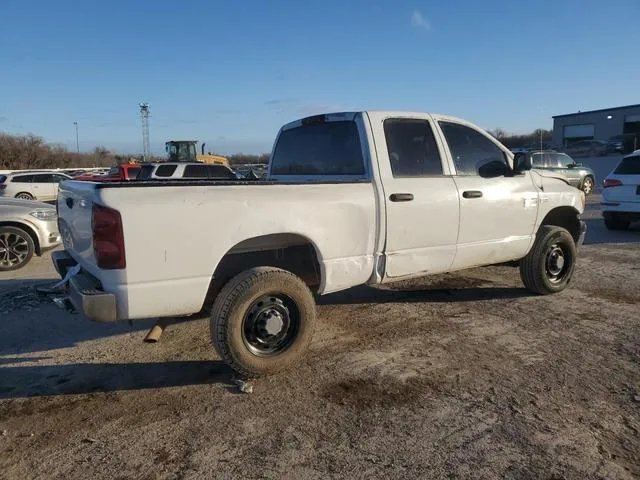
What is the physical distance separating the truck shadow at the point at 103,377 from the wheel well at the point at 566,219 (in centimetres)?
437

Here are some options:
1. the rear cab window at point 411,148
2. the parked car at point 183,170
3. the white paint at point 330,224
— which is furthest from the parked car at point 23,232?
the parked car at point 183,170

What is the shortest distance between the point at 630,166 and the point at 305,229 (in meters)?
9.96

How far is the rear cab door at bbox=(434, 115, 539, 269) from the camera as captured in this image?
198 inches

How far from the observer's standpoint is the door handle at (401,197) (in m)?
4.39

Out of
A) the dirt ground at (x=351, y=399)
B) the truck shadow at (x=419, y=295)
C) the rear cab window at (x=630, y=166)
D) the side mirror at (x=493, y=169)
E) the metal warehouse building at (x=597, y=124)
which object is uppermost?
the metal warehouse building at (x=597, y=124)

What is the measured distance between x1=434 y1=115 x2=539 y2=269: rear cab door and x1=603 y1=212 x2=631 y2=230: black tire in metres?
7.12

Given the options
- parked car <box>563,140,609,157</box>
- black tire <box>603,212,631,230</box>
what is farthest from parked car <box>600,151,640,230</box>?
parked car <box>563,140,609,157</box>

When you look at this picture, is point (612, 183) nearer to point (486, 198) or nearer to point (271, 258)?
point (486, 198)

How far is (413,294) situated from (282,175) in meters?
2.21

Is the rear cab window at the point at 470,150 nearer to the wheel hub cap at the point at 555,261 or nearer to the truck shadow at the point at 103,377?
the wheel hub cap at the point at 555,261

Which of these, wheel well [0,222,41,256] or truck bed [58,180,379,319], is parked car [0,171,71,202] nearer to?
wheel well [0,222,41,256]

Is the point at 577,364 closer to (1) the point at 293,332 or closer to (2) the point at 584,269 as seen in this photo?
(1) the point at 293,332

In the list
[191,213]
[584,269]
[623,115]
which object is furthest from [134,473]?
[623,115]

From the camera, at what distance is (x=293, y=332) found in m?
4.05
